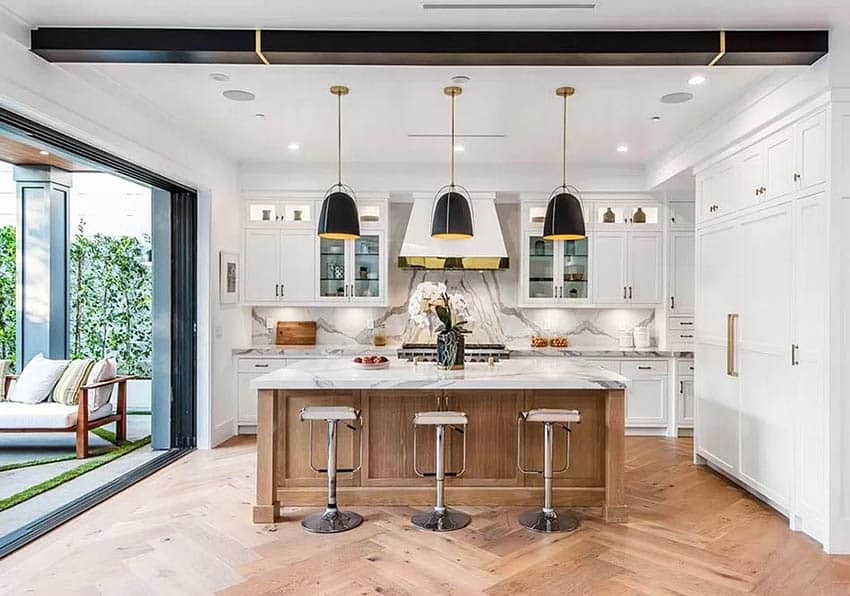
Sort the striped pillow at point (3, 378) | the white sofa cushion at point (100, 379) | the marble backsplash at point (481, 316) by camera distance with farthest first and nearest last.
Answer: the marble backsplash at point (481, 316)
the striped pillow at point (3, 378)
the white sofa cushion at point (100, 379)

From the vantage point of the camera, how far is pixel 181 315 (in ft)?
19.2

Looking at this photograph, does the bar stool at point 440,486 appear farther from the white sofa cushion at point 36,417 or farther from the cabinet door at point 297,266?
the white sofa cushion at point 36,417

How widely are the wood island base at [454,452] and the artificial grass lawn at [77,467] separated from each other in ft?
6.18

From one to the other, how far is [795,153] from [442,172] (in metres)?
3.59

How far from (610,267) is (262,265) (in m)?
3.76

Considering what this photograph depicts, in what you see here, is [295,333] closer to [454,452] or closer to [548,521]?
[454,452]

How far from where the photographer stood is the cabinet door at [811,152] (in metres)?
3.56

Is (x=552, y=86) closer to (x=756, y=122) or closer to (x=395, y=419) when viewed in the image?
(x=756, y=122)

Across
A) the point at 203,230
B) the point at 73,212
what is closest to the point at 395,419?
the point at 203,230

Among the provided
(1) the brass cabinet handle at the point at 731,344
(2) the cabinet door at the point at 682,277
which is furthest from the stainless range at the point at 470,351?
(1) the brass cabinet handle at the point at 731,344

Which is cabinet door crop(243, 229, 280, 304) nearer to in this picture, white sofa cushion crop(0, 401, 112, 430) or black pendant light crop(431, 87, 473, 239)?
white sofa cushion crop(0, 401, 112, 430)

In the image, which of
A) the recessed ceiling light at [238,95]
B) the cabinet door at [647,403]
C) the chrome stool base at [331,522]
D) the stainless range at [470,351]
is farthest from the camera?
the cabinet door at [647,403]

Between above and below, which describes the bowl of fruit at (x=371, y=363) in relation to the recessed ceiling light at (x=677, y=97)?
below

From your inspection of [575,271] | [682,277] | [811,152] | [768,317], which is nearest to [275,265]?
[575,271]
